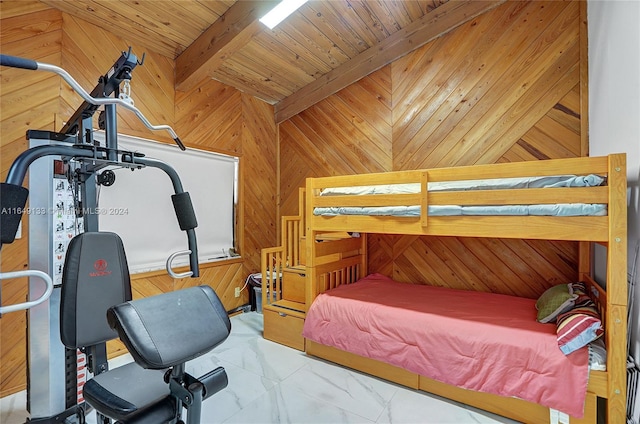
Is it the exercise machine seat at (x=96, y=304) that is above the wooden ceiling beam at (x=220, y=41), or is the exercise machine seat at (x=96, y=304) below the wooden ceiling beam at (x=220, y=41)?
below

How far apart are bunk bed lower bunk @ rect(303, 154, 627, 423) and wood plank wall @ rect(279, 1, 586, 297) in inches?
15.0

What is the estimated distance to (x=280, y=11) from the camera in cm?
237

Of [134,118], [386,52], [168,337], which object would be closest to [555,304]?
[168,337]

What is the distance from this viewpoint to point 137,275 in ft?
9.05

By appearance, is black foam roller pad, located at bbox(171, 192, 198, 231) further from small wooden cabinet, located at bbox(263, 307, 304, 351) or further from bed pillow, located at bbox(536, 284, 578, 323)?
bed pillow, located at bbox(536, 284, 578, 323)

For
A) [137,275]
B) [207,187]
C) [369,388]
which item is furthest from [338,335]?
[207,187]

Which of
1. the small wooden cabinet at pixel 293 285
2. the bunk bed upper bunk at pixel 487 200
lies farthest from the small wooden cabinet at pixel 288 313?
the bunk bed upper bunk at pixel 487 200

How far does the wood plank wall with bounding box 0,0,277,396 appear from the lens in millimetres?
2104

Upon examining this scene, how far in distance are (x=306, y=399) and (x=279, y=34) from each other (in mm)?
3279

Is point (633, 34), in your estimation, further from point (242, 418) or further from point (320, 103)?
point (242, 418)

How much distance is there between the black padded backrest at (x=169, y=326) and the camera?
0.85 m

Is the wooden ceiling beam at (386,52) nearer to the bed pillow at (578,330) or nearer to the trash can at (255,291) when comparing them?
the trash can at (255,291)

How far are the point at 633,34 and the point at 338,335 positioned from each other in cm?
271

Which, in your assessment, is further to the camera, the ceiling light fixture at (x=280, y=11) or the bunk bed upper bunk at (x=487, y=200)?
the ceiling light fixture at (x=280, y=11)
